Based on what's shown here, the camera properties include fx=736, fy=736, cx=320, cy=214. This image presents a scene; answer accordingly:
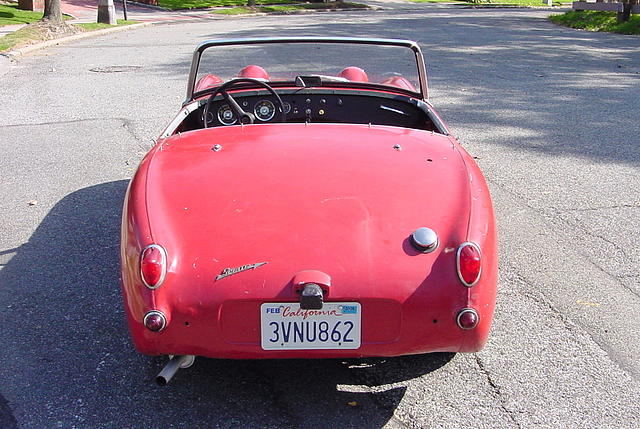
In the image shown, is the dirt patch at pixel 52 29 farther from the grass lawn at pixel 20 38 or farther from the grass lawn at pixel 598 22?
the grass lawn at pixel 598 22

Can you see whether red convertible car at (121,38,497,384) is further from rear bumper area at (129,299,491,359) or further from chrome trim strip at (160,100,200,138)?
chrome trim strip at (160,100,200,138)

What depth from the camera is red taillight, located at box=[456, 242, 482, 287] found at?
8.79 feet

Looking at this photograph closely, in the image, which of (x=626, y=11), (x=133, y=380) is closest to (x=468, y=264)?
(x=133, y=380)

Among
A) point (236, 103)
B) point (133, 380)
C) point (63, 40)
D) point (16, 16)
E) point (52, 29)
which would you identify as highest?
point (236, 103)

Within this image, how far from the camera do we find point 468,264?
2.70 m

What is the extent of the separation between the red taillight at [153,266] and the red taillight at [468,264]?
1078mm

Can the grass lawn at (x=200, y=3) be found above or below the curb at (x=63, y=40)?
below

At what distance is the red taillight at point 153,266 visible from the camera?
2.66 metres

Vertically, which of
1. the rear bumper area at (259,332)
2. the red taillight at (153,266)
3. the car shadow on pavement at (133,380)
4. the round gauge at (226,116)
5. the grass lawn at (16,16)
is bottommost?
the grass lawn at (16,16)

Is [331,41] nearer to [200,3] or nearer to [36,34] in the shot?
[36,34]

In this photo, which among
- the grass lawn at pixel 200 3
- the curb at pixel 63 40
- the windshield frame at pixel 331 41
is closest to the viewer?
the windshield frame at pixel 331 41

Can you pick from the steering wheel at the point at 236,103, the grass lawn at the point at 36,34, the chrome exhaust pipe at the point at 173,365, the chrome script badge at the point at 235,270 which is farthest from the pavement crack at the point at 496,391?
the grass lawn at the point at 36,34

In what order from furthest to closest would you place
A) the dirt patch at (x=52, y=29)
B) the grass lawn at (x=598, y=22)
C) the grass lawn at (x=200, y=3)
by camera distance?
1. the grass lawn at (x=200, y=3)
2. the grass lawn at (x=598, y=22)
3. the dirt patch at (x=52, y=29)

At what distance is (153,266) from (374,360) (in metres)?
1.12
